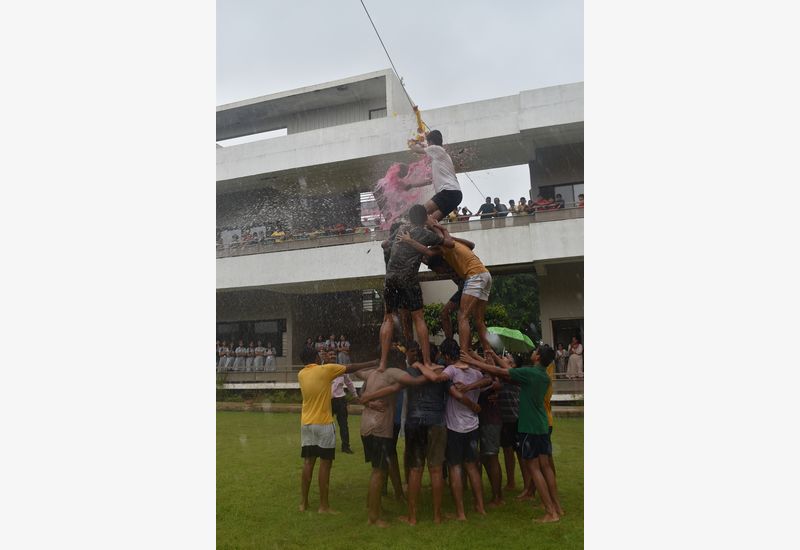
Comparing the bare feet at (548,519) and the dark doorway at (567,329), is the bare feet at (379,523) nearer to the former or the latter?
the bare feet at (548,519)

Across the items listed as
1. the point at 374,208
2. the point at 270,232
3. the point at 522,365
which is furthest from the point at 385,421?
the point at 270,232

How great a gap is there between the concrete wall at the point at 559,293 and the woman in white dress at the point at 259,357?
7.96ft

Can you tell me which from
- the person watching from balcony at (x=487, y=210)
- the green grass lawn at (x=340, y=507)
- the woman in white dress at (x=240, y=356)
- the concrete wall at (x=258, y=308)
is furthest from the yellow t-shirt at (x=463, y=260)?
the woman in white dress at (x=240, y=356)

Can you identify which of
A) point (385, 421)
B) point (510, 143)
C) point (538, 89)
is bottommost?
point (385, 421)

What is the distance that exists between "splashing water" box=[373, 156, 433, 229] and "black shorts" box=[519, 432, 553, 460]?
5.48 ft

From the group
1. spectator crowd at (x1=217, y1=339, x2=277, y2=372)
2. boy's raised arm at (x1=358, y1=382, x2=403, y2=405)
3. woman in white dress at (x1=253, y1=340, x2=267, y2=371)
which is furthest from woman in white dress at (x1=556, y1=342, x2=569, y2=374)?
woman in white dress at (x1=253, y1=340, x2=267, y2=371)

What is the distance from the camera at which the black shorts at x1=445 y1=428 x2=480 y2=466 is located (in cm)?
414

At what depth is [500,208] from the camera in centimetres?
446

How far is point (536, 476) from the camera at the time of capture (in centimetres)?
400

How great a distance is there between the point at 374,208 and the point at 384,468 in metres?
1.91

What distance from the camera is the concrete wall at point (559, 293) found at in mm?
4238

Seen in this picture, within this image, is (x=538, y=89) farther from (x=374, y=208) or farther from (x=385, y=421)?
(x=385, y=421)

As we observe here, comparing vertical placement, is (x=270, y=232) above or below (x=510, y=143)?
below

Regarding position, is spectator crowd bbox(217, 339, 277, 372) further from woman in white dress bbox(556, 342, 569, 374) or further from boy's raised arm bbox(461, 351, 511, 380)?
woman in white dress bbox(556, 342, 569, 374)
